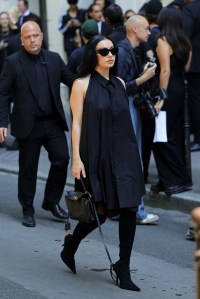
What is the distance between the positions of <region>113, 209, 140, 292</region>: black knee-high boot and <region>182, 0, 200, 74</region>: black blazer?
5.58 meters

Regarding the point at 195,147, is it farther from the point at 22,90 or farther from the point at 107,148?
the point at 107,148

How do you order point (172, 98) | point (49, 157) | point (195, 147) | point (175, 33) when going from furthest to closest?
point (195, 147) < point (172, 98) < point (175, 33) < point (49, 157)

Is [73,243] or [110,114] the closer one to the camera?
[110,114]

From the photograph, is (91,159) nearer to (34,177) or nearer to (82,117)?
(82,117)

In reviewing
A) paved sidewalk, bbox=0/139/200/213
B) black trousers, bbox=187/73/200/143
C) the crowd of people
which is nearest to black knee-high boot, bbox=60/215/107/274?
the crowd of people

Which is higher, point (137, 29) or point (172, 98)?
point (137, 29)

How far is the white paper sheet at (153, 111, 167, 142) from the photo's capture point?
9641 mm

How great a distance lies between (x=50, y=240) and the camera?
8312mm

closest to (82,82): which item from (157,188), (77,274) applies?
(77,274)

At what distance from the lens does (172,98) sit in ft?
32.0

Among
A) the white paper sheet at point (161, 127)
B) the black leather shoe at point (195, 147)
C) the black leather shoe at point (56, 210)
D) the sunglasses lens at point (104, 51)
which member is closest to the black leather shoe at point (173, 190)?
the white paper sheet at point (161, 127)

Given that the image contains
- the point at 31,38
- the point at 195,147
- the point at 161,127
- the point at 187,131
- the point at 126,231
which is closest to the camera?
the point at 126,231

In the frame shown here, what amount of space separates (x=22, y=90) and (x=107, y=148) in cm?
227

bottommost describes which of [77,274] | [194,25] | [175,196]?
[175,196]
